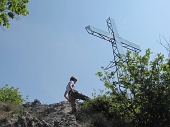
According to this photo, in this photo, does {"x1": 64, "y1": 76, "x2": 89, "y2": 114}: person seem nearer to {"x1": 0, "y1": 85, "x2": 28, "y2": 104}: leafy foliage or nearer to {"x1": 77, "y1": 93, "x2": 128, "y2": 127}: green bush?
{"x1": 77, "y1": 93, "x2": 128, "y2": 127}: green bush

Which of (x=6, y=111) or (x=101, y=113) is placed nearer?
(x=101, y=113)

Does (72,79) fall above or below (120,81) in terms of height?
above

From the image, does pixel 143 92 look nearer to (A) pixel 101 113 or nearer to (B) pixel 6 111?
(A) pixel 101 113

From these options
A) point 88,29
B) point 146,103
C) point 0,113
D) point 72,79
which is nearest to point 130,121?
point 146,103

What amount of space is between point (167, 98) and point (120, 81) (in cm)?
164

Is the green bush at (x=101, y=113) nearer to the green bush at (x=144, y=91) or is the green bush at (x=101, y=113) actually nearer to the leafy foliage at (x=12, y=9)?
the green bush at (x=144, y=91)

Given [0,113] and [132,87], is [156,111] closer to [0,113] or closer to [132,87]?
[132,87]

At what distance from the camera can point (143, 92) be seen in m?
9.29

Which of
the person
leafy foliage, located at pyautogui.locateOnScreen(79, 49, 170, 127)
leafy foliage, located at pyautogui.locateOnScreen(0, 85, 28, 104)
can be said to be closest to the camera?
leafy foliage, located at pyautogui.locateOnScreen(79, 49, 170, 127)

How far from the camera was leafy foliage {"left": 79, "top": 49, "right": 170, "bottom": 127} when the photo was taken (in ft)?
30.0

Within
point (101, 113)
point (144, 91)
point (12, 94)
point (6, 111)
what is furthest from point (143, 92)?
point (12, 94)

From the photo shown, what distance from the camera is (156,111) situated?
9.19 m

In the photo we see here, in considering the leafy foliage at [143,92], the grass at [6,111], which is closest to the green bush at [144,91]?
the leafy foliage at [143,92]

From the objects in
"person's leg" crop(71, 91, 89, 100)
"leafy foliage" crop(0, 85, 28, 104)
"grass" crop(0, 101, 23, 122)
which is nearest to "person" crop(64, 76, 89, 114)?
"person's leg" crop(71, 91, 89, 100)
